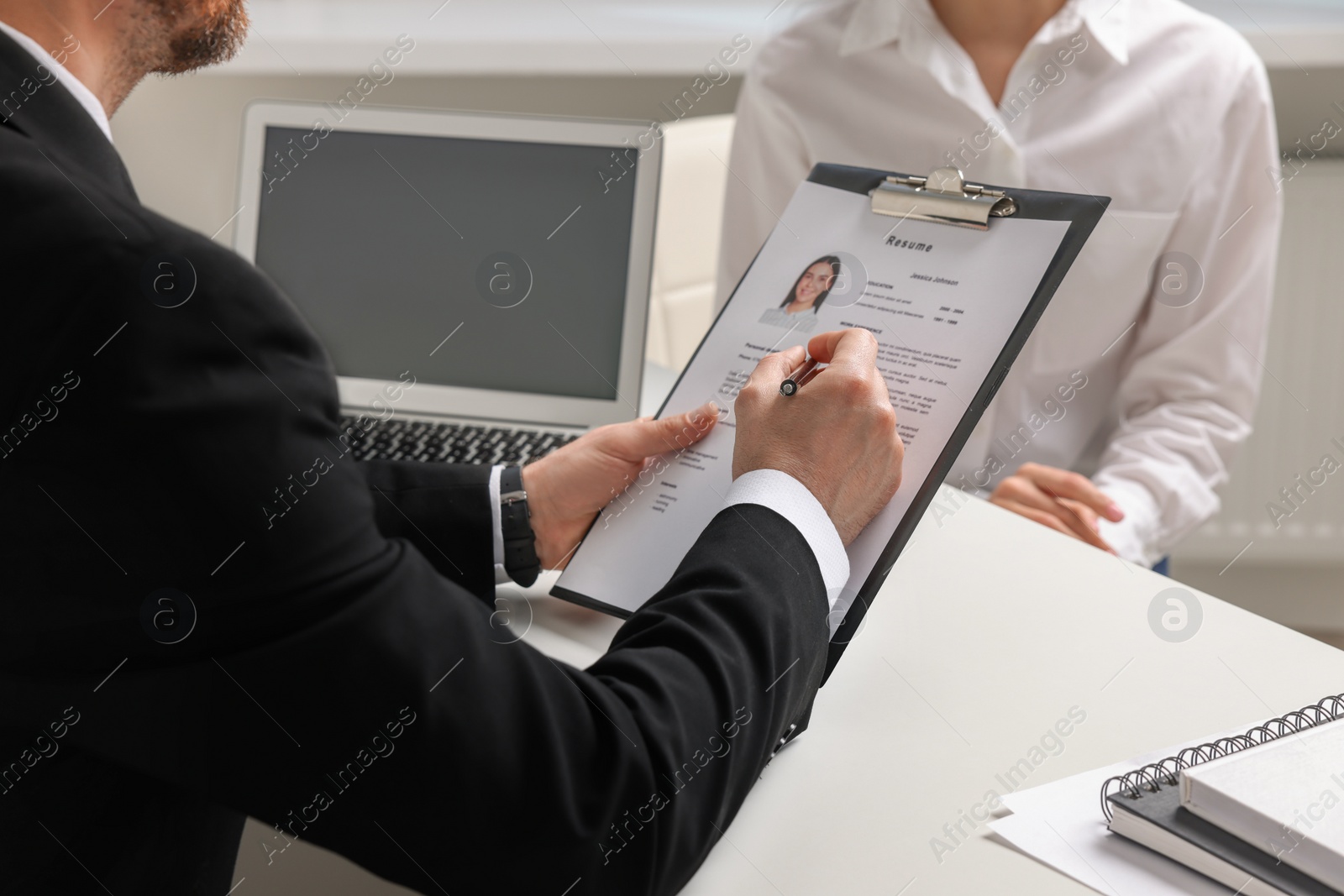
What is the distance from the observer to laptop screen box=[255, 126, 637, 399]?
4.20 feet

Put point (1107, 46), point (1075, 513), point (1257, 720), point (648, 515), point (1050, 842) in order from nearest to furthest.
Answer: point (1050, 842), point (1257, 720), point (648, 515), point (1075, 513), point (1107, 46)

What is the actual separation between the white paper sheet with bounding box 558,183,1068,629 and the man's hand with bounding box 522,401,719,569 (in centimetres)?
1

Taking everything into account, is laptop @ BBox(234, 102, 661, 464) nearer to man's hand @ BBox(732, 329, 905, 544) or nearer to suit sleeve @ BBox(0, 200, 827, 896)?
man's hand @ BBox(732, 329, 905, 544)

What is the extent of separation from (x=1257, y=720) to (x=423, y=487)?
623 millimetres

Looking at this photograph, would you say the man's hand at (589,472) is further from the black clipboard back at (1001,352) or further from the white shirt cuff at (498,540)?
the black clipboard back at (1001,352)

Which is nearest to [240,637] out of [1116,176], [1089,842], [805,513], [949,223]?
[805,513]

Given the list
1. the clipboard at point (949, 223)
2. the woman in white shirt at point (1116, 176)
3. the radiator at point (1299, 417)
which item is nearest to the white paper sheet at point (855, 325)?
the clipboard at point (949, 223)

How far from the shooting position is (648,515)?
2.69 feet

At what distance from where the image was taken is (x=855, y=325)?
80 cm

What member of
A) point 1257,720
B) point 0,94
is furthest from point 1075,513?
point 0,94

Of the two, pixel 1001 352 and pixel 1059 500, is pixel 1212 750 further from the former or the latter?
pixel 1059 500

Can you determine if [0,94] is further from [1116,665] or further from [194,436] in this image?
[1116,665]

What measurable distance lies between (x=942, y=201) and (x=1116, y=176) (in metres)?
0.79

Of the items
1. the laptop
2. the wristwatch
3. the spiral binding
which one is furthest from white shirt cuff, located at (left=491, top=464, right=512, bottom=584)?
the spiral binding
